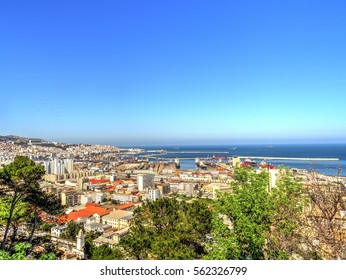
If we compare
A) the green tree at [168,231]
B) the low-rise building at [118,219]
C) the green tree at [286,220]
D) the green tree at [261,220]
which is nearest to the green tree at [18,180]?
the green tree at [168,231]

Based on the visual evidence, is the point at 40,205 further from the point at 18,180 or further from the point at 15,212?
the point at 18,180

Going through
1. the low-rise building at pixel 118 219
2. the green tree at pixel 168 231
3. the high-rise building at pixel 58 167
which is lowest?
the low-rise building at pixel 118 219

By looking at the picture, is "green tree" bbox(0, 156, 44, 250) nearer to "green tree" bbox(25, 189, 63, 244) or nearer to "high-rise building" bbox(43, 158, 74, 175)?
"green tree" bbox(25, 189, 63, 244)

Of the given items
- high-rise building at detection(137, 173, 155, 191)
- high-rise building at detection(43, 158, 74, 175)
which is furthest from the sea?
high-rise building at detection(43, 158, 74, 175)

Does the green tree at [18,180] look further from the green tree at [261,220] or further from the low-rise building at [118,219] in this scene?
the low-rise building at [118,219]

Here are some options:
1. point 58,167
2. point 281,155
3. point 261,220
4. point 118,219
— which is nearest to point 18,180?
point 261,220

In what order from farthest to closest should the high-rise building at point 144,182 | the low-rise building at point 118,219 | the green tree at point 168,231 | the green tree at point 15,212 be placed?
the high-rise building at point 144,182, the low-rise building at point 118,219, the green tree at point 15,212, the green tree at point 168,231
